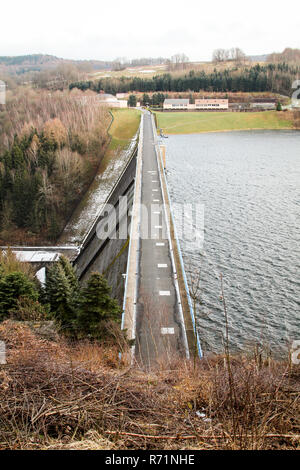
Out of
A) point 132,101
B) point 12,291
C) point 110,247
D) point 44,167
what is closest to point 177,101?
point 132,101

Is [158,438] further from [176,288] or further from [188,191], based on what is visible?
Answer: [188,191]

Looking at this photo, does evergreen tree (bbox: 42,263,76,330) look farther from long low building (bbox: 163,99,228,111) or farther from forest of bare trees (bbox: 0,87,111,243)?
long low building (bbox: 163,99,228,111)

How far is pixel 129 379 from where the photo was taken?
18.1 feet

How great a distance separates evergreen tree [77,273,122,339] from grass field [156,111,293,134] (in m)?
60.4

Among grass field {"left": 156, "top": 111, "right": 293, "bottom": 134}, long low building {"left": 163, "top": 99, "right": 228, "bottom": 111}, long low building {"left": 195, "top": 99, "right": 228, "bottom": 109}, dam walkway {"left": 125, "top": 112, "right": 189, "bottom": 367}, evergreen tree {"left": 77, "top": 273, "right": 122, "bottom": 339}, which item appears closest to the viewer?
evergreen tree {"left": 77, "top": 273, "right": 122, "bottom": 339}

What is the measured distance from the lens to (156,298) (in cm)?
1451

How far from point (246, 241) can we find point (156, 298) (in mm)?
10053

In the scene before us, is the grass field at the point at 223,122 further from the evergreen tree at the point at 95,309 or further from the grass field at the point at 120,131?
the evergreen tree at the point at 95,309

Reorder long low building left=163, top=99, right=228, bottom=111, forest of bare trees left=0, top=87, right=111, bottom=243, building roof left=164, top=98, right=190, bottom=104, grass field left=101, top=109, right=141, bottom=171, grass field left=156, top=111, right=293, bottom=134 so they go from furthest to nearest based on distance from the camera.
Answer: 1. building roof left=164, top=98, right=190, bottom=104
2. long low building left=163, top=99, right=228, bottom=111
3. grass field left=156, top=111, right=293, bottom=134
4. grass field left=101, top=109, right=141, bottom=171
5. forest of bare trees left=0, top=87, right=111, bottom=243

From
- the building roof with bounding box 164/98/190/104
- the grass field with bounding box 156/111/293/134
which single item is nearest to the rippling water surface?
the grass field with bounding box 156/111/293/134

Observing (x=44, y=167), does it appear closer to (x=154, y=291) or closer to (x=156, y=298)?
(x=154, y=291)

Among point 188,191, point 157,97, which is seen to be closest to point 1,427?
point 188,191

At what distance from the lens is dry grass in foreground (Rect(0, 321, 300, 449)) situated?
4.16 meters

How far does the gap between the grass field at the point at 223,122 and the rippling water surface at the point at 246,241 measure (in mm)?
24339
